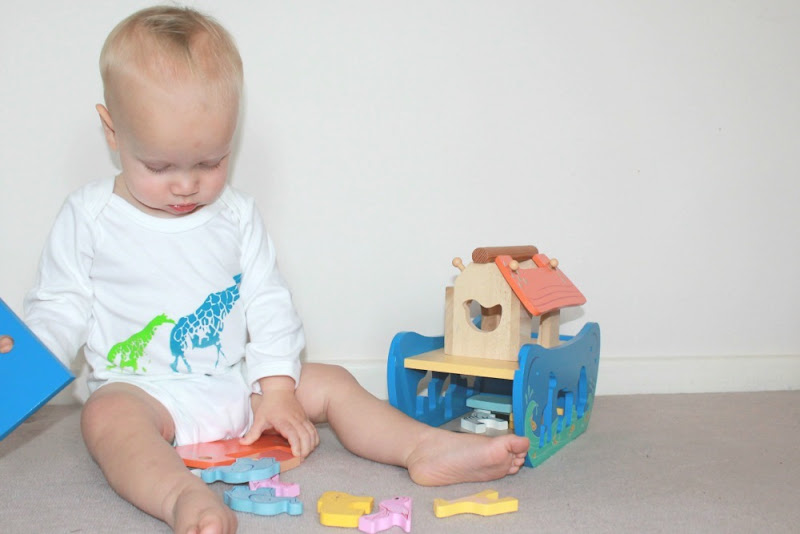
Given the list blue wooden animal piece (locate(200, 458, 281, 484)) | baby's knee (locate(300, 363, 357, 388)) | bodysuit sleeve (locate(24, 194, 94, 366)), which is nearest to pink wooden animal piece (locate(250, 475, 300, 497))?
blue wooden animal piece (locate(200, 458, 281, 484))

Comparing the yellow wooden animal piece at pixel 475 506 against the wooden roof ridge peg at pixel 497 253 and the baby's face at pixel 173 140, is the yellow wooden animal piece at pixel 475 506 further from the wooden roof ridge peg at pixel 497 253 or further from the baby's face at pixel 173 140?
the baby's face at pixel 173 140

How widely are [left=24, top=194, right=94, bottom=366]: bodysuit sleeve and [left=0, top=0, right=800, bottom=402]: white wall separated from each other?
27cm

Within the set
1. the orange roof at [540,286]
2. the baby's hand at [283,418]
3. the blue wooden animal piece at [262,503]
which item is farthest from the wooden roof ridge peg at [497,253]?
the blue wooden animal piece at [262,503]

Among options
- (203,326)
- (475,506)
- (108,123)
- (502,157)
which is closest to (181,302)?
(203,326)

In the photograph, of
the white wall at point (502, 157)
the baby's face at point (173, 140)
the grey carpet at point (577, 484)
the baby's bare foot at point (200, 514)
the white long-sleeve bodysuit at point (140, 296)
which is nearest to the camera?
the baby's bare foot at point (200, 514)

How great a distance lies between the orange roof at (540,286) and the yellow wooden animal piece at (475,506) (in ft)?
1.00

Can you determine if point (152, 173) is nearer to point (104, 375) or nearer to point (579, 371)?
point (104, 375)

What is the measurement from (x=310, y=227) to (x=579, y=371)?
0.53 meters

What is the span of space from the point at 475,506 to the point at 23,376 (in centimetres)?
51

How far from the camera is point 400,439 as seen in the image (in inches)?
38.8

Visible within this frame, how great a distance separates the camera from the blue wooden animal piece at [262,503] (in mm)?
813

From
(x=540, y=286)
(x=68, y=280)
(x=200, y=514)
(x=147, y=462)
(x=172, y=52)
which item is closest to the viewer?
(x=200, y=514)

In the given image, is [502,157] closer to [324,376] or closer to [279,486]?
[324,376]

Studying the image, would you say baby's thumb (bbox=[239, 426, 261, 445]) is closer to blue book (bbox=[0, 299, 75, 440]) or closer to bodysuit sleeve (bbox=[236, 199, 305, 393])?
bodysuit sleeve (bbox=[236, 199, 305, 393])
